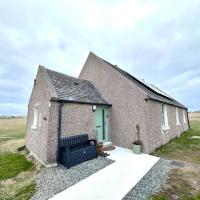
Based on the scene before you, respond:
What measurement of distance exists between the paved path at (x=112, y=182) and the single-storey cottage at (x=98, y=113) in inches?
93.7

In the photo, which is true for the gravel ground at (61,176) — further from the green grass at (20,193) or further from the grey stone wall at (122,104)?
the grey stone wall at (122,104)

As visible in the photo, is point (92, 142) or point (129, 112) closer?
point (92, 142)

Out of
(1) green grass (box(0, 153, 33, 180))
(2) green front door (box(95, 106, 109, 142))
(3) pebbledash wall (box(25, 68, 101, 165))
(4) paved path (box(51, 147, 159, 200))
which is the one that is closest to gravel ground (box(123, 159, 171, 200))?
(4) paved path (box(51, 147, 159, 200))

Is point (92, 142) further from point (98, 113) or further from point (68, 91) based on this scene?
point (68, 91)

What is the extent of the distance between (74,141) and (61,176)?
255 centimetres

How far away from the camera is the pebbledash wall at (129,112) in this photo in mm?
9219

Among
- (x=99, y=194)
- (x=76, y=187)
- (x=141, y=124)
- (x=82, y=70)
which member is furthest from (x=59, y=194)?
(x=82, y=70)

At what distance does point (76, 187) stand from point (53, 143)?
3.15 meters

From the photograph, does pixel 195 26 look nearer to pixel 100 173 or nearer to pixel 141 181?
pixel 141 181

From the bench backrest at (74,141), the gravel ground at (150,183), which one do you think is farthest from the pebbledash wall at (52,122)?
the gravel ground at (150,183)

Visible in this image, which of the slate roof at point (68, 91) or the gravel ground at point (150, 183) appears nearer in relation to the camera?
the gravel ground at point (150, 183)

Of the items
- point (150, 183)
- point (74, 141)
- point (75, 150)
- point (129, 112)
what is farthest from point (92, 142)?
point (150, 183)

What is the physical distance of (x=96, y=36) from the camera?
12.0 m

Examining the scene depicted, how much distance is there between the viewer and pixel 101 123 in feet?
35.7
